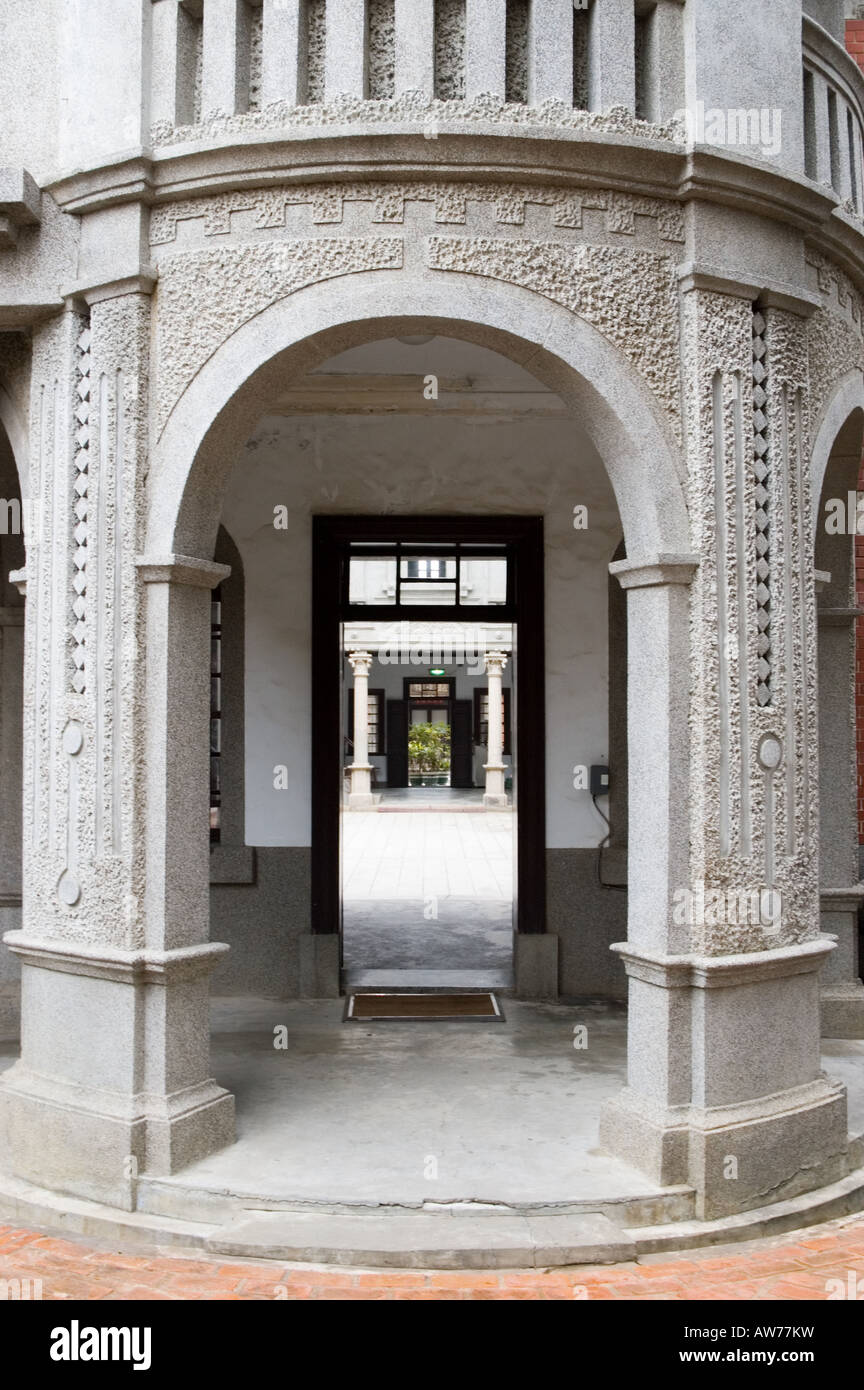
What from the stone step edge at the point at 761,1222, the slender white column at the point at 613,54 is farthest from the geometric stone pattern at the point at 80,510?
the stone step edge at the point at 761,1222

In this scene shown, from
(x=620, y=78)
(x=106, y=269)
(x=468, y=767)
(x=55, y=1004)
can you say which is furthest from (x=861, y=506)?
(x=468, y=767)

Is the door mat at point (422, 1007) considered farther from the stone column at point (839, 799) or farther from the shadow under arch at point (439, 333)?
the shadow under arch at point (439, 333)

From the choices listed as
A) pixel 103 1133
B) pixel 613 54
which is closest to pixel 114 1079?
pixel 103 1133

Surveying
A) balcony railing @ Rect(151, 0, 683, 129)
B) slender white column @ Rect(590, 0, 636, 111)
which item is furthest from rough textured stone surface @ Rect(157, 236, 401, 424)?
slender white column @ Rect(590, 0, 636, 111)

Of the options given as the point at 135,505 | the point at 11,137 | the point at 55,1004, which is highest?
the point at 11,137

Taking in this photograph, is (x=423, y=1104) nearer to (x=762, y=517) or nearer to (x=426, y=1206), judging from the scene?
(x=426, y=1206)

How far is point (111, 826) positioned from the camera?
204 inches

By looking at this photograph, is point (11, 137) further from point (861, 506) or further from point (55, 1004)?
point (861, 506)

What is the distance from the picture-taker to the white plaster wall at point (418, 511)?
27.6 ft

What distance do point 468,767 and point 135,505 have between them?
95.3ft

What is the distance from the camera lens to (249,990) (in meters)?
Answer: 8.22

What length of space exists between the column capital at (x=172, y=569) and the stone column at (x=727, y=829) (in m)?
1.82

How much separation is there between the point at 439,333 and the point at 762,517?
1.57 metres

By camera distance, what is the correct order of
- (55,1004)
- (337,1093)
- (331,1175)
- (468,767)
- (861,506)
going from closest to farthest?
(331,1175), (55,1004), (337,1093), (861,506), (468,767)
